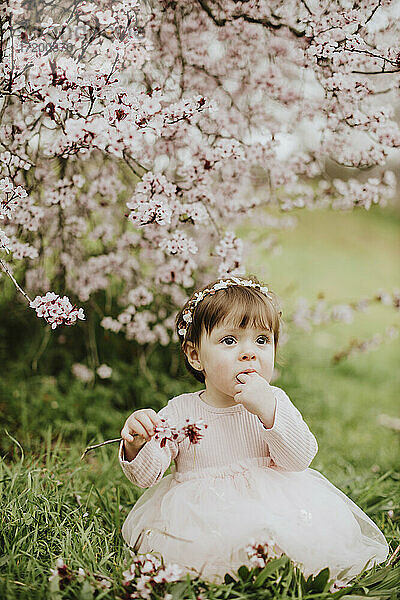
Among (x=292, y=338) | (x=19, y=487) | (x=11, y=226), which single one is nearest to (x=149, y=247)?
(x=11, y=226)

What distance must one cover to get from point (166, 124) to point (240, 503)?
3.78ft

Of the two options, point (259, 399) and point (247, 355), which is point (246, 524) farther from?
point (247, 355)

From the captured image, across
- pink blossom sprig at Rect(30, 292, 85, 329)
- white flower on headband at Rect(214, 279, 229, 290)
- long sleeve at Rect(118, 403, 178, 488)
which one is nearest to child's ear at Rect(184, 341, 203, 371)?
white flower on headband at Rect(214, 279, 229, 290)

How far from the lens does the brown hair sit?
2.09 m

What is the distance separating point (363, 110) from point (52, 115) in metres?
1.38

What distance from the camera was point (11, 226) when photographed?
2.71m

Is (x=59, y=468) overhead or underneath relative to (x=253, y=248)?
underneath

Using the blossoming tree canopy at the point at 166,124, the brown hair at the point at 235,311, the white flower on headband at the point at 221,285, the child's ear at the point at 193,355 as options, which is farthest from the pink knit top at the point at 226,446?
the blossoming tree canopy at the point at 166,124

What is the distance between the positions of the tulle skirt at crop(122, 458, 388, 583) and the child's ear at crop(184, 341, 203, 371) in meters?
0.35

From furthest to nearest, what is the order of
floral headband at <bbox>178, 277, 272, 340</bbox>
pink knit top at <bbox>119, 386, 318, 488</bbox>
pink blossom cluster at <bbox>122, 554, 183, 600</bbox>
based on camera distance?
1. floral headband at <bbox>178, 277, 272, 340</bbox>
2. pink knit top at <bbox>119, 386, 318, 488</bbox>
3. pink blossom cluster at <bbox>122, 554, 183, 600</bbox>

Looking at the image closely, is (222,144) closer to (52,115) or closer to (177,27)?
(177,27)

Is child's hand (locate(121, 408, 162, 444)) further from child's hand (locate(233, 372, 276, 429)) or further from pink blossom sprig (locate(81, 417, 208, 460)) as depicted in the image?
child's hand (locate(233, 372, 276, 429))

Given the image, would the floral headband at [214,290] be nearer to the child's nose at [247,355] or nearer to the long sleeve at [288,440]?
the child's nose at [247,355]

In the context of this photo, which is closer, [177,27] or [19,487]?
[19,487]
